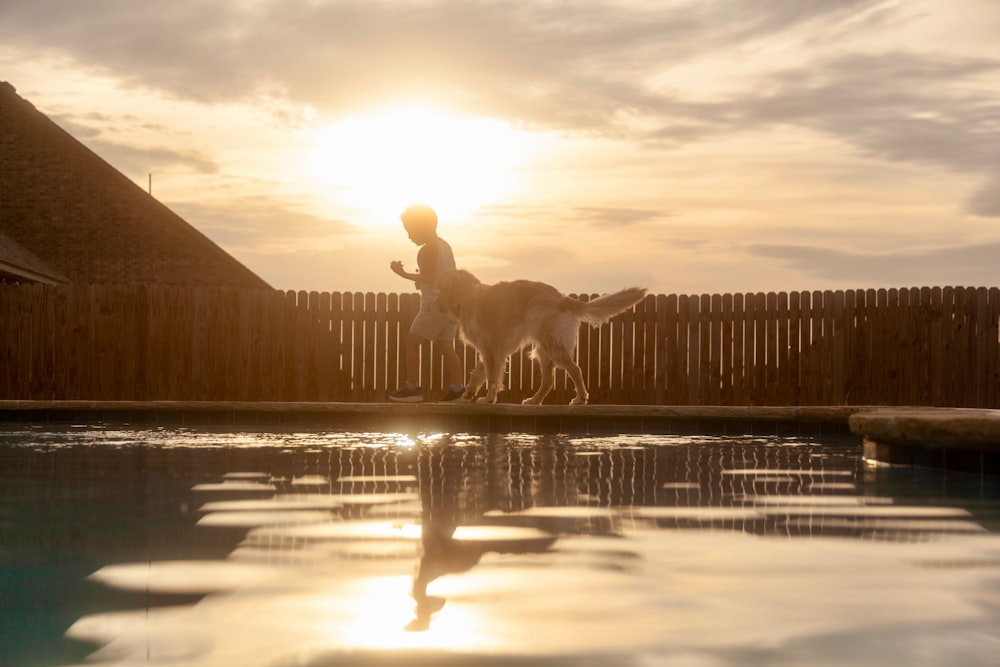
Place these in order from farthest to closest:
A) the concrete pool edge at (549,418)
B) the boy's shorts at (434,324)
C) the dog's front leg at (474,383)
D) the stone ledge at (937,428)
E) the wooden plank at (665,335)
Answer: the wooden plank at (665,335)
the boy's shorts at (434,324)
the dog's front leg at (474,383)
the concrete pool edge at (549,418)
the stone ledge at (937,428)

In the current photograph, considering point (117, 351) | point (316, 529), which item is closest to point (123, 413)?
point (117, 351)

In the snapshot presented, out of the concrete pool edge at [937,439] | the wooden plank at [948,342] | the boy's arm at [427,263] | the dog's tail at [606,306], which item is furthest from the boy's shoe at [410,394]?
the wooden plank at [948,342]

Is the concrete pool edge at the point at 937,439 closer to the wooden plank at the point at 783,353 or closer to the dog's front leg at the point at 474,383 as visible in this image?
the dog's front leg at the point at 474,383

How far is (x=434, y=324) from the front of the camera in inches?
473

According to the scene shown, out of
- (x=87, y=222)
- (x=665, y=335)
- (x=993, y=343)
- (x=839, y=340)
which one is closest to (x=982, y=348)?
(x=993, y=343)

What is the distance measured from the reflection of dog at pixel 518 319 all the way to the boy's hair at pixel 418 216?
609mm

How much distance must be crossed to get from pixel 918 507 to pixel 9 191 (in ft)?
75.2

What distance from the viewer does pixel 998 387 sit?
15.0 m

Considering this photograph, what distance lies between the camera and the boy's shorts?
12.0 metres

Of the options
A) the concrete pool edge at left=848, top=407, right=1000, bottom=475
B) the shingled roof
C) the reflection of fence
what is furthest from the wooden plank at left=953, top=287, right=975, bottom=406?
the shingled roof

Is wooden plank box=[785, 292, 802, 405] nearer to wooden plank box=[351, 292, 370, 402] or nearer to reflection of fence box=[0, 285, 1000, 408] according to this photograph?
reflection of fence box=[0, 285, 1000, 408]

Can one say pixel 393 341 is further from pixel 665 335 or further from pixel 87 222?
pixel 87 222

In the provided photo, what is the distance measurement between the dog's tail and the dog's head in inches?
39.4

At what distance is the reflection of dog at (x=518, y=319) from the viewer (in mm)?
11031
